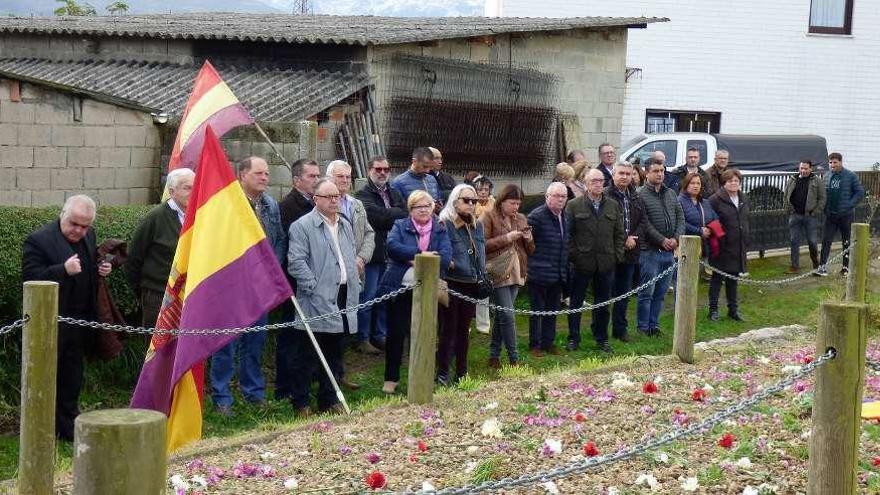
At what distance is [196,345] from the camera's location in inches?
346

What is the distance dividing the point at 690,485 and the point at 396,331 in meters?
4.37

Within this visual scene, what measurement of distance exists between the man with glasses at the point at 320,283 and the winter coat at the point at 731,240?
660cm

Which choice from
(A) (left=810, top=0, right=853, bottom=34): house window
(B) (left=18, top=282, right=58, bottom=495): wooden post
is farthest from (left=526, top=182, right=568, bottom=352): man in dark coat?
(A) (left=810, top=0, right=853, bottom=34): house window

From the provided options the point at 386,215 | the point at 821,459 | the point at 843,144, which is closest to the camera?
the point at 821,459

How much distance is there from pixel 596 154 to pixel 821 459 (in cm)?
1643

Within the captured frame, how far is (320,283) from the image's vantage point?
1030 cm

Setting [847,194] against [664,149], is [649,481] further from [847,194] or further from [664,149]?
[664,149]

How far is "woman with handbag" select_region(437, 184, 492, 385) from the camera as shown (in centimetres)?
1148

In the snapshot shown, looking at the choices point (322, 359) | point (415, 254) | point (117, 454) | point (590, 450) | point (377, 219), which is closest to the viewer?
point (117, 454)

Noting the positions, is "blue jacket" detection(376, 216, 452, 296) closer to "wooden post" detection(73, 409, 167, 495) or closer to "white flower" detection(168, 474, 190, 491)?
"white flower" detection(168, 474, 190, 491)

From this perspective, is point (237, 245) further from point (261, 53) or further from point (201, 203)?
point (261, 53)

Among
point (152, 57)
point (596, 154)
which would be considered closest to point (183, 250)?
point (152, 57)

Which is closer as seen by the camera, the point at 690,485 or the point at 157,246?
the point at 690,485

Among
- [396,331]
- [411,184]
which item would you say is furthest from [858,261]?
[396,331]
